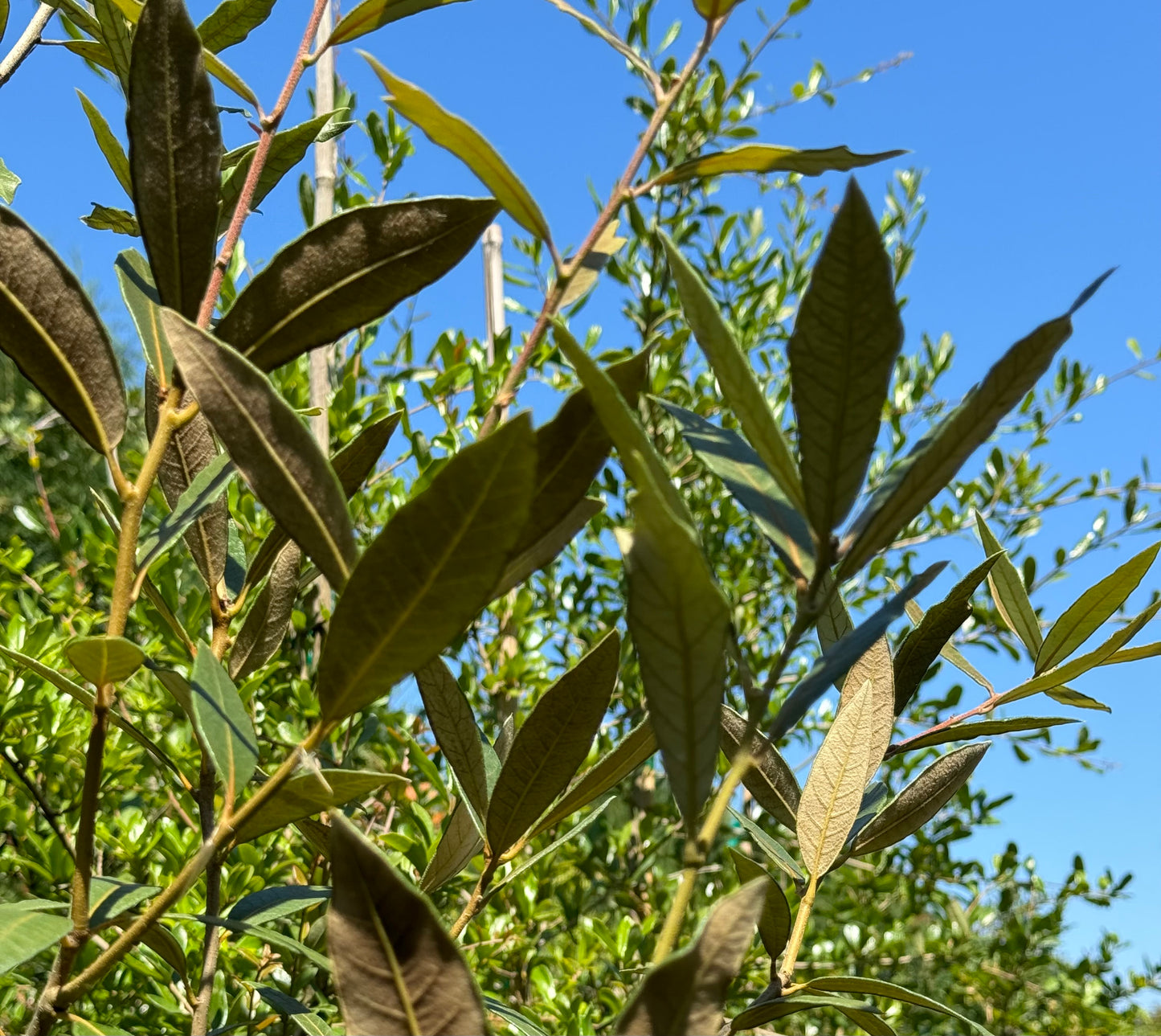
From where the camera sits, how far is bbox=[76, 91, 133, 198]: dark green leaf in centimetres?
62

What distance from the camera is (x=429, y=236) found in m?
0.44

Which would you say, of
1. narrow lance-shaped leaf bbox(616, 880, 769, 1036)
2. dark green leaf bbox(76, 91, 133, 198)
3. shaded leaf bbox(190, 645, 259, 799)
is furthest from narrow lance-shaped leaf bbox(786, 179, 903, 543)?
dark green leaf bbox(76, 91, 133, 198)

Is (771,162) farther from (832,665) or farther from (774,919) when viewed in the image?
(774,919)

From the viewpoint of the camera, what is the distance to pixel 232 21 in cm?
65

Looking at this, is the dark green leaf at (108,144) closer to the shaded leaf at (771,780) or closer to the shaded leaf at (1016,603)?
the shaded leaf at (771,780)

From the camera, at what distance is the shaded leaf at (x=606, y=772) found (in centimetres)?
51

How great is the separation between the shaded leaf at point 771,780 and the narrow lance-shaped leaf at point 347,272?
0.97 ft

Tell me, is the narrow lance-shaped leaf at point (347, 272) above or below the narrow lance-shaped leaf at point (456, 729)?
above

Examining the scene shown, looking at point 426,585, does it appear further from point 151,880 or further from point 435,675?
point 151,880

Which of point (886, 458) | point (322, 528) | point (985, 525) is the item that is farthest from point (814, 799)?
point (886, 458)

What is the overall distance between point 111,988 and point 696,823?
1134mm

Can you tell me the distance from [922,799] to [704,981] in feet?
1.11

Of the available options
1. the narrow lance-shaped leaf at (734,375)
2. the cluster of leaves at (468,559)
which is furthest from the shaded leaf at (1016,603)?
the narrow lance-shaped leaf at (734,375)

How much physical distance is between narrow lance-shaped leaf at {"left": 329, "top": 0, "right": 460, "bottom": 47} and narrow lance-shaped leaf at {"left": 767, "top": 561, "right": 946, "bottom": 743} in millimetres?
429
